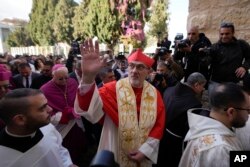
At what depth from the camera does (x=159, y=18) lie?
41594 mm

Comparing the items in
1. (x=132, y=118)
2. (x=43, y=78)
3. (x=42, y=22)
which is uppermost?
(x=42, y=22)

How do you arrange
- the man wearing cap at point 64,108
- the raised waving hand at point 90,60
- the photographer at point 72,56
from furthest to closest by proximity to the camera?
the photographer at point 72,56
the man wearing cap at point 64,108
the raised waving hand at point 90,60

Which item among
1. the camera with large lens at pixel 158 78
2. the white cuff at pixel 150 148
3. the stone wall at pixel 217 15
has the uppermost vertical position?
the stone wall at pixel 217 15

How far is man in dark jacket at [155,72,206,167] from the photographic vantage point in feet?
10.4

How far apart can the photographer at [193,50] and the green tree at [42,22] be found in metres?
39.5

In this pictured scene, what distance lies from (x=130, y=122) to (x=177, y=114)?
56 cm

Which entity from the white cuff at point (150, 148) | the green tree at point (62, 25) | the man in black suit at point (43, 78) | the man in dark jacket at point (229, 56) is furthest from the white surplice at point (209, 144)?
the green tree at point (62, 25)

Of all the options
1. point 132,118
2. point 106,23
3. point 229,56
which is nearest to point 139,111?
point 132,118

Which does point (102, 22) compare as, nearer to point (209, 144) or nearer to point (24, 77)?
point (24, 77)

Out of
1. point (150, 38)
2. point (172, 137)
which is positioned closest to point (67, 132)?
point (172, 137)

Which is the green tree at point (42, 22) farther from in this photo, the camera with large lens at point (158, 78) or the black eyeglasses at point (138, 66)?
the black eyeglasses at point (138, 66)

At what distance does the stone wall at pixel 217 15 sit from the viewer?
14.2ft

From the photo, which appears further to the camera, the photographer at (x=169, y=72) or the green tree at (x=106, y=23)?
the green tree at (x=106, y=23)

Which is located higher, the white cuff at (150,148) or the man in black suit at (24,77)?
the man in black suit at (24,77)
